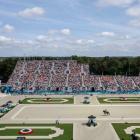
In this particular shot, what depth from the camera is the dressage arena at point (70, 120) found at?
136 feet

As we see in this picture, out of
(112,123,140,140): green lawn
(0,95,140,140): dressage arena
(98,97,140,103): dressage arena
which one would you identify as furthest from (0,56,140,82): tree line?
(112,123,140,140): green lawn

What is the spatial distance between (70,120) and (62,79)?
47.1 meters

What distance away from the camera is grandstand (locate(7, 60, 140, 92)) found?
92438 millimetres

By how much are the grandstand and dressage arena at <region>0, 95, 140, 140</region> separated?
1905 cm

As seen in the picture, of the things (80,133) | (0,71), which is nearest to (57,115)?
(80,133)

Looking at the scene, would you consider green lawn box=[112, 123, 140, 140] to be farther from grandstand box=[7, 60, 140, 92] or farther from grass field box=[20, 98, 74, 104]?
grandstand box=[7, 60, 140, 92]

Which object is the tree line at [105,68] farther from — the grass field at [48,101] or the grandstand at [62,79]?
the grass field at [48,101]

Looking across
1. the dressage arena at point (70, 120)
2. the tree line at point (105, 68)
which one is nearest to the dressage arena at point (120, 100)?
the dressage arena at point (70, 120)

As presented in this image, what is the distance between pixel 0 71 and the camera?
407ft

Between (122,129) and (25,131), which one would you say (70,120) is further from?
(25,131)

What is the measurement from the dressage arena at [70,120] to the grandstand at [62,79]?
A: 62.5 feet

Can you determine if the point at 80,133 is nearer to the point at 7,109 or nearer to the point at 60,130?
the point at 60,130

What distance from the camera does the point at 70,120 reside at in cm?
5091

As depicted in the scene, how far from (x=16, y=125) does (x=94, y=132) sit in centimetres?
1152
